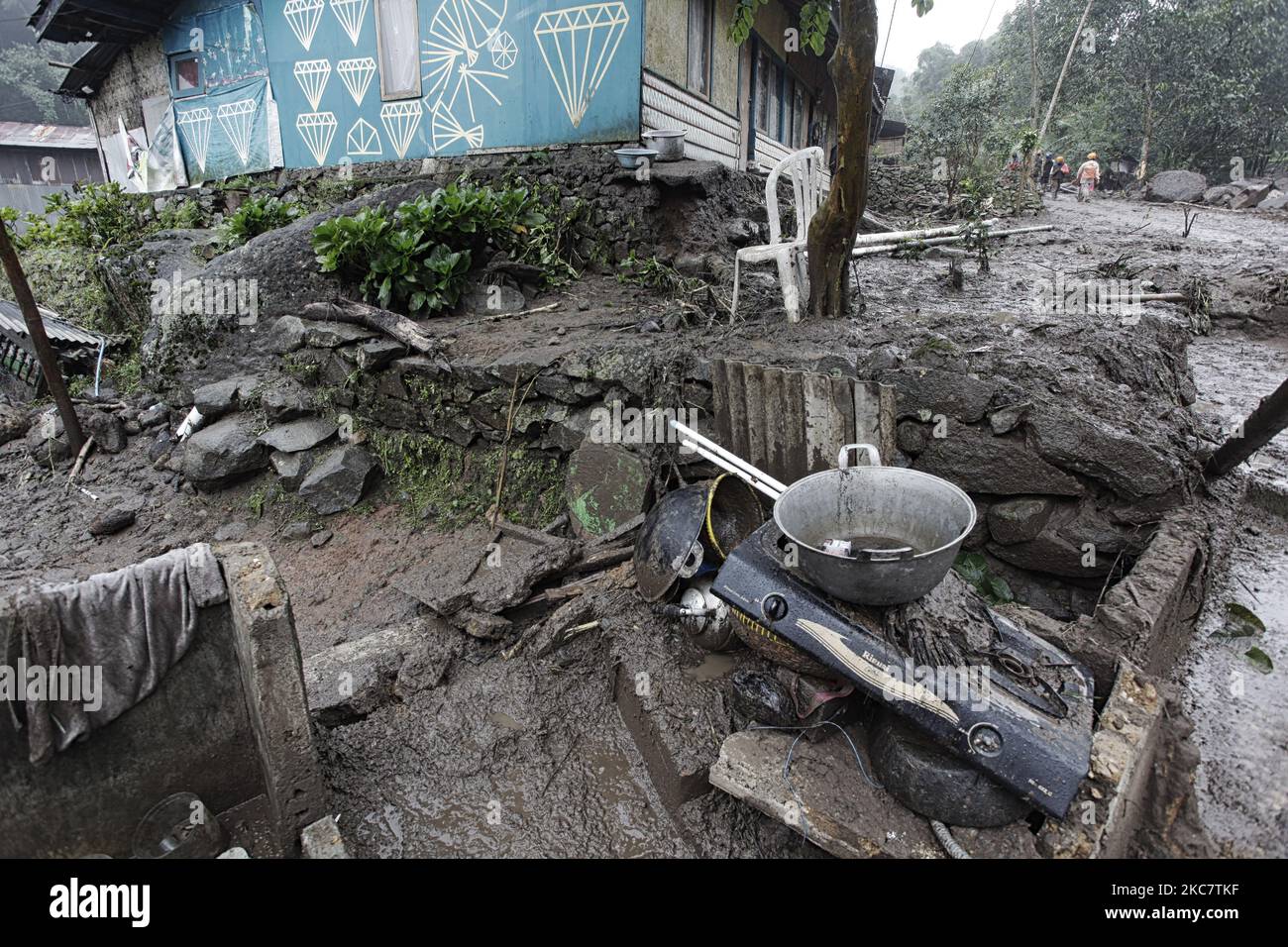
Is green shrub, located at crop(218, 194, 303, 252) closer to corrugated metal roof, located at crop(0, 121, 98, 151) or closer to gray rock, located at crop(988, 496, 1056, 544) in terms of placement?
gray rock, located at crop(988, 496, 1056, 544)

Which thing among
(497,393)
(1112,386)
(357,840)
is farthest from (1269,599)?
(497,393)

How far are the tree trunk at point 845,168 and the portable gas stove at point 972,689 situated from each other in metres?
2.97

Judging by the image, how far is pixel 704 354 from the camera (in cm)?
470

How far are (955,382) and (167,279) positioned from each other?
9.02m

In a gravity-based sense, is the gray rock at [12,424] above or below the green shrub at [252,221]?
below

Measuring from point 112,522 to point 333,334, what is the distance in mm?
2766

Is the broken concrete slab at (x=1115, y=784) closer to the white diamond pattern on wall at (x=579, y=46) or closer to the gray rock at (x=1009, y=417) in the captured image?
the gray rock at (x=1009, y=417)

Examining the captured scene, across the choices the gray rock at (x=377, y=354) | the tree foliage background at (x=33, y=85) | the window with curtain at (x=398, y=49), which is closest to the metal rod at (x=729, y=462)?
the gray rock at (x=377, y=354)

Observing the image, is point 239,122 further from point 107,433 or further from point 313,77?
point 107,433

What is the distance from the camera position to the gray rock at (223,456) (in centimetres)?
624

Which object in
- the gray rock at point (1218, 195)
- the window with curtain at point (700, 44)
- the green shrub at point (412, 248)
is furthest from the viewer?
the gray rock at point (1218, 195)

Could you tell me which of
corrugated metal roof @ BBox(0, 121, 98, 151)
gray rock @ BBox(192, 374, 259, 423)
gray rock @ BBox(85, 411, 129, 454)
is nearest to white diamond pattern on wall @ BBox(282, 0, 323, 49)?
gray rock @ BBox(192, 374, 259, 423)

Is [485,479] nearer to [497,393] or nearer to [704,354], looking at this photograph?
[497,393]

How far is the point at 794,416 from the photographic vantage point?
396 cm
